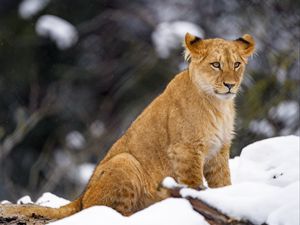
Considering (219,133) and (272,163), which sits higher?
(219,133)

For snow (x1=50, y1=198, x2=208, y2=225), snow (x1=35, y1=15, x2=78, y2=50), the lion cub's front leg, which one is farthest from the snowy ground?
snow (x1=35, y1=15, x2=78, y2=50)

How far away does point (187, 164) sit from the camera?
26.6 ft

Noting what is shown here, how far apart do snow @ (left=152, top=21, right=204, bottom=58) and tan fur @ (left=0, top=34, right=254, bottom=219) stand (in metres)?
11.7

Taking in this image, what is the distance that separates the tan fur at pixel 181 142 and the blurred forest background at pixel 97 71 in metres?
8.65

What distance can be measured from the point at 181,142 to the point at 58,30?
48.9 ft

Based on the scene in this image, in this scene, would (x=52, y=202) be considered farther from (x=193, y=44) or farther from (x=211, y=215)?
(x=211, y=215)

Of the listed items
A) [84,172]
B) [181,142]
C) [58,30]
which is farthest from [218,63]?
[58,30]

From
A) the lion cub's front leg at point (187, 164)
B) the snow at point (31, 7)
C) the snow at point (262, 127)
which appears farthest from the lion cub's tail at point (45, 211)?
the snow at point (31, 7)

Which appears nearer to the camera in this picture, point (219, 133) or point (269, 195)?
point (269, 195)

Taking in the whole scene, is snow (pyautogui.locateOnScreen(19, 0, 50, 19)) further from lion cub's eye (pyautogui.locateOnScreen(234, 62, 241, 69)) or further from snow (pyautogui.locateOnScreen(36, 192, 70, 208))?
lion cub's eye (pyautogui.locateOnScreen(234, 62, 241, 69))

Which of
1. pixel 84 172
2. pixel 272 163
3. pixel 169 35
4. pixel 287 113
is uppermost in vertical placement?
pixel 169 35

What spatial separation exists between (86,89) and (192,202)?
636 inches

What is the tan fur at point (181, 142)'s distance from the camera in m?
8.12

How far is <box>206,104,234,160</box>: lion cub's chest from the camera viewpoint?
27.0 ft
